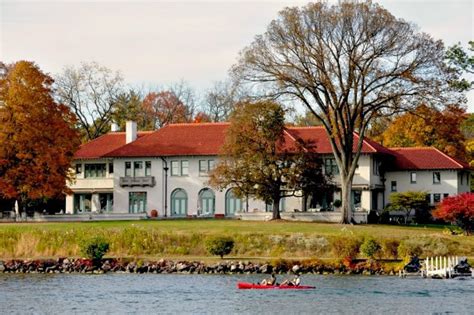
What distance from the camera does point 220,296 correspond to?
158ft

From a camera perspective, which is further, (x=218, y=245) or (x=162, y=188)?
(x=162, y=188)

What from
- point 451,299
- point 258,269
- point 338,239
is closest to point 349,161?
point 338,239

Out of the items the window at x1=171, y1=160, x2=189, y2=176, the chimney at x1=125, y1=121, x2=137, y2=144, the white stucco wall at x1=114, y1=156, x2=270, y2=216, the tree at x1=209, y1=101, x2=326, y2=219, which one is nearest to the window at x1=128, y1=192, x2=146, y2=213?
the white stucco wall at x1=114, y1=156, x2=270, y2=216

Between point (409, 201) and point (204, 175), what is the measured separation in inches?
716

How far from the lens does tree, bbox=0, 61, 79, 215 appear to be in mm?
84500

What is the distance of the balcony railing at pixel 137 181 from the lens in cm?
9412

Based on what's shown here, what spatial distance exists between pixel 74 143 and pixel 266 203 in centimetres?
1753

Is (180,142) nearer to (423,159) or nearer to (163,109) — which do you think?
(423,159)

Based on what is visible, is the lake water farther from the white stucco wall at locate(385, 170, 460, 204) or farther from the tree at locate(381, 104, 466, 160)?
the tree at locate(381, 104, 466, 160)

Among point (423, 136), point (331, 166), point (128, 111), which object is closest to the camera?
point (331, 166)

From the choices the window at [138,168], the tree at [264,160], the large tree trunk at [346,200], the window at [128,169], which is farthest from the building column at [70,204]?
the large tree trunk at [346,200]

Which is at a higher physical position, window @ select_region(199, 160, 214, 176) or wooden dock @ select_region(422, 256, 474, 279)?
window @ select_region(199, 160, 214, 176)

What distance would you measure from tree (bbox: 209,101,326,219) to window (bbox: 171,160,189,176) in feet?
39.6

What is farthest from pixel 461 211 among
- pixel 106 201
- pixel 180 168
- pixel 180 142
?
pixel 106 201
